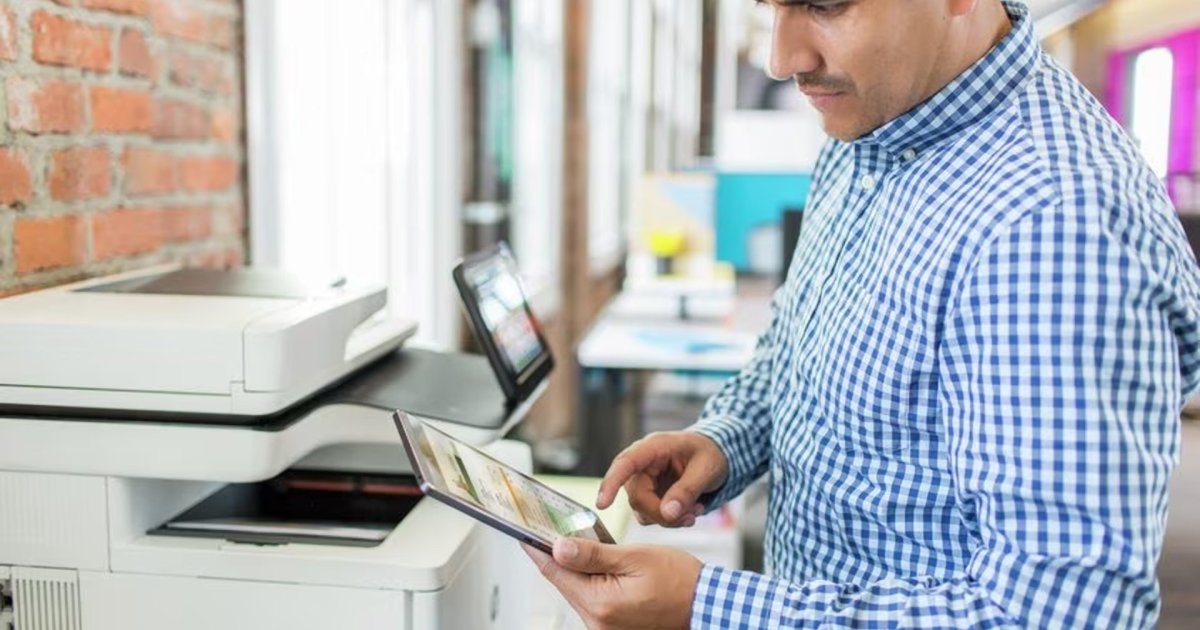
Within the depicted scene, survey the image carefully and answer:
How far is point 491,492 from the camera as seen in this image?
93 cm

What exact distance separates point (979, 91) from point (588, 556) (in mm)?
511

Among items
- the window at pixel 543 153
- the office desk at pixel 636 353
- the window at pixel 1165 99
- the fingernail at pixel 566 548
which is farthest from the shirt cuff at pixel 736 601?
the window at pixel 543 153

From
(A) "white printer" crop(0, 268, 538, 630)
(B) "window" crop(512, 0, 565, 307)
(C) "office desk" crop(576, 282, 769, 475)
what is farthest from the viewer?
(B) "window" crop(512, 0, 565, 307)

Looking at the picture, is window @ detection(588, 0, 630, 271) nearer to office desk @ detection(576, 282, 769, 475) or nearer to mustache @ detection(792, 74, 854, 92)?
office desk @ detection(576, 282, 769, 475)

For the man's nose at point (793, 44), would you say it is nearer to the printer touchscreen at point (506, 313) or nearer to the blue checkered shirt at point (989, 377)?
the blue checkered shirt at point (989, 377)

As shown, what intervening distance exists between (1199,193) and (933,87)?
3.96 ft

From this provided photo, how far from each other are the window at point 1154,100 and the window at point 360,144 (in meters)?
1.45

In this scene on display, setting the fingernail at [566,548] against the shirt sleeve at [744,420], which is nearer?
the fingernail at [566,548]

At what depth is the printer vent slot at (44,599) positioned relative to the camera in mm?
1006

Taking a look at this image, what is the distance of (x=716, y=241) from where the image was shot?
396 cm

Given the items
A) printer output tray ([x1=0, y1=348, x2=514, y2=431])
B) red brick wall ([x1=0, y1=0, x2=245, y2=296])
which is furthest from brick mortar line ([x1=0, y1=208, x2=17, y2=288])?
printer output tray ([x1=0, y1=348, x2=514, y2=431])

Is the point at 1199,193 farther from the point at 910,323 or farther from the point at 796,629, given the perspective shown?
the point at 796,629

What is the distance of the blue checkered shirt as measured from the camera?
0.77 meters

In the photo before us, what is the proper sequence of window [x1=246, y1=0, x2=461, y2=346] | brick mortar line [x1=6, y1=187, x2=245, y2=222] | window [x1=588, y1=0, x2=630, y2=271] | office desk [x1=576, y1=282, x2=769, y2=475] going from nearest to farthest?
brick mortar line [x1=6, y1=187, x2=245, y2=222], window [x1=246, y1=0, x2=461, y2=346], office desk [x1=576, y1=282, x2=769, y2=475], window [x1=588, y1=0, x2=630, y2=271]
